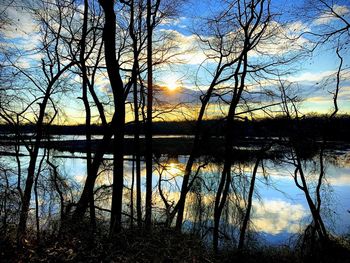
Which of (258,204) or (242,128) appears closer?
(242,128)

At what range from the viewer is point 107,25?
34.0 feet

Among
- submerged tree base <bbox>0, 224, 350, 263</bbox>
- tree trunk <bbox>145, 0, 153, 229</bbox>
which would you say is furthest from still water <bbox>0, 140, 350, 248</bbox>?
submerged tree base <bbox>0, 224, 350, 263</bbox>

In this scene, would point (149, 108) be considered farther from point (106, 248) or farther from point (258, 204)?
point (258, 204)

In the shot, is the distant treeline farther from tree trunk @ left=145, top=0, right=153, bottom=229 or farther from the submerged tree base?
the submerged tree base

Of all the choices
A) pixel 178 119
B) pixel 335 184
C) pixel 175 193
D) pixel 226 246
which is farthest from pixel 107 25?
pixel 335 184

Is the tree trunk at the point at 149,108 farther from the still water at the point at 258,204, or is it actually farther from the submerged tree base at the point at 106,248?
the submerged tree base at the point at 106,248

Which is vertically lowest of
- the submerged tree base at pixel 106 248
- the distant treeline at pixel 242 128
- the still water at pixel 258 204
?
the still water at pixel 258 204

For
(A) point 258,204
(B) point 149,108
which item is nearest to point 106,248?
(B) point 149,108

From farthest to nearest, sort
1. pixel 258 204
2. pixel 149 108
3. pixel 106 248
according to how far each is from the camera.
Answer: pixel 258 204
pixel 149 108
pixel 106 248

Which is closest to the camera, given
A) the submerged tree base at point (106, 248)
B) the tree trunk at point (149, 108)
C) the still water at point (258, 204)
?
the submerged tree base at point (106, 248)

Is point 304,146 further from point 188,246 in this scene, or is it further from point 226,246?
point 188,246

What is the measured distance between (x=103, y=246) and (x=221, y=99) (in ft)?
38.0

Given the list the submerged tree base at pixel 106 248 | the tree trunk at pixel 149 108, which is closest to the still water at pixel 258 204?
Result: the tree trunk at pixel 149 108

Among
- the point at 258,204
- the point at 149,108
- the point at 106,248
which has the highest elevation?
the point at 149,108
